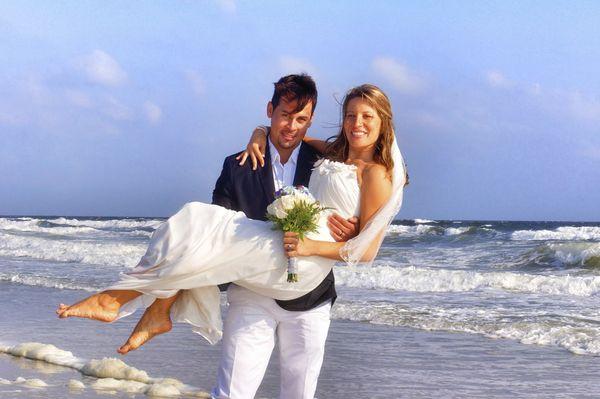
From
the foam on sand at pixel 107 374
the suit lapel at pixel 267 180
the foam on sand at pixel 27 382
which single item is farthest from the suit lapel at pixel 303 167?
the foam on sand at pixel 27 382

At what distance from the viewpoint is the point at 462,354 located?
7.72 meters

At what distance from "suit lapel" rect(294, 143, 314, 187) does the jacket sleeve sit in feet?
0.93

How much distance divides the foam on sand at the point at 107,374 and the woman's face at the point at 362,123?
3.04 m


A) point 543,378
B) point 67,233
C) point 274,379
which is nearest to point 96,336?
point 274,379

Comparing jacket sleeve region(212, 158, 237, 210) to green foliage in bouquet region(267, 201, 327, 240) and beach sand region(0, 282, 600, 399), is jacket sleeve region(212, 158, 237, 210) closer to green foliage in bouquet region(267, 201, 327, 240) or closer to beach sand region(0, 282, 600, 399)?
green foliage in bouquet region(267, 201, 327, 240)

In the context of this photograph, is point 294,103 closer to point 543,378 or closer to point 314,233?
point 314,233

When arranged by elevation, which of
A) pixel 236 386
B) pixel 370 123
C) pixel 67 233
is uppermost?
pixel 370 123

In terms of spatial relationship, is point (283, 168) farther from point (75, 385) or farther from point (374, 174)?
point (75, 385)

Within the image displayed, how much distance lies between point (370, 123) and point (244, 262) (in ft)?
2.59

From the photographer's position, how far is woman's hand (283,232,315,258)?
10.6ft

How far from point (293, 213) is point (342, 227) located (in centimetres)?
30

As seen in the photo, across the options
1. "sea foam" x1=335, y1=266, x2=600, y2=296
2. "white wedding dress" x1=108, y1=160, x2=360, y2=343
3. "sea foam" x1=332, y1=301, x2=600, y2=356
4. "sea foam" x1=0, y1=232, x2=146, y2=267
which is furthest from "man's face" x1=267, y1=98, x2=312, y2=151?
"sea foam" x1=0, y1=232, x2=146, y2=267

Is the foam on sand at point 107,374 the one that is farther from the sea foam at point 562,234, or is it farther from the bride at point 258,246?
the sea foam at point 562,234

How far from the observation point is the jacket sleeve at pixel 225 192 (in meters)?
3.53
